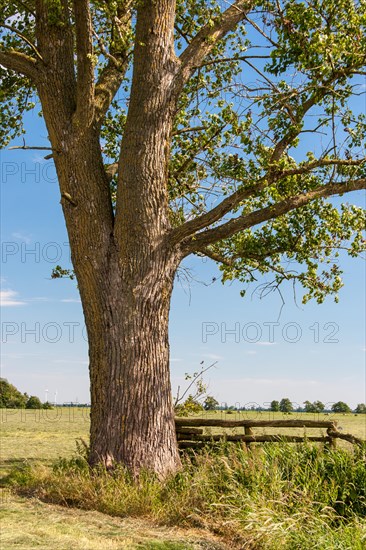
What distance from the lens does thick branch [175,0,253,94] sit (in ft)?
40.9

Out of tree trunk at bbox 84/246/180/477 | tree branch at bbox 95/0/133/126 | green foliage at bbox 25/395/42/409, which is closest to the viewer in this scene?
tree trunk at bbox 84/246/180/477

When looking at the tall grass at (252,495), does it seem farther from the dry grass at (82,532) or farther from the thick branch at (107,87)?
the thick branch at (107,87)

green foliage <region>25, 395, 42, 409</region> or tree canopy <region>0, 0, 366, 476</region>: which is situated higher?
tree canopy <region>0, 0, 366, 476</region>

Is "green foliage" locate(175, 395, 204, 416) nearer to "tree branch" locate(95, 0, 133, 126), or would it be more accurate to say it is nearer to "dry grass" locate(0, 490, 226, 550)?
"dry grass" locate(0, 490, 226, 550)

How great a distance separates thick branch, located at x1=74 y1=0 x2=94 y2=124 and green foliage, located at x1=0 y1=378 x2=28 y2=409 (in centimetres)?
3407

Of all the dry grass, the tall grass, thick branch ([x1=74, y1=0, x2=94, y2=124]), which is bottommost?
the dry grass

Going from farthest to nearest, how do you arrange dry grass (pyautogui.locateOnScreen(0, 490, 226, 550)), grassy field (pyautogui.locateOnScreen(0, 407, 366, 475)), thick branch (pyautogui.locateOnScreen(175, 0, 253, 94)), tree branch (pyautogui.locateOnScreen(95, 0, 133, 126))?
grassy field (pyautogui.locateOnScreen(0, 407, 366, 475)), tree branch (pyautogui.locateOnScreen(95, 0, 133, 126)), thick branch (pyautogui.locateOnScreen(175, 0, 253, 94)), dry grass (pyautogui.locateOnScreen(0, 490, 226, 550))

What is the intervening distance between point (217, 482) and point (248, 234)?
700 cm

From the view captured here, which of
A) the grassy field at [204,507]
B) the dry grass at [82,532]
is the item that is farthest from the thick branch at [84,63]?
the dry grass at [82,532]

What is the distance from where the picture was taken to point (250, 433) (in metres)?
12.9

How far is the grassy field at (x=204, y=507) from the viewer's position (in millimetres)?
7520

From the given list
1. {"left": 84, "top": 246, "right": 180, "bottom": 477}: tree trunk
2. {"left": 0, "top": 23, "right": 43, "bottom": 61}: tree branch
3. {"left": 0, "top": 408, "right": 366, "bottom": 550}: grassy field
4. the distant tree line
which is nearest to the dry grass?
{"left": 0, "top": 408, "right": 366, "bottom": 550}: grassy field

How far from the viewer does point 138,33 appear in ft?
39.8

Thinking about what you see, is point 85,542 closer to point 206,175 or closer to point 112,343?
point 112,343
